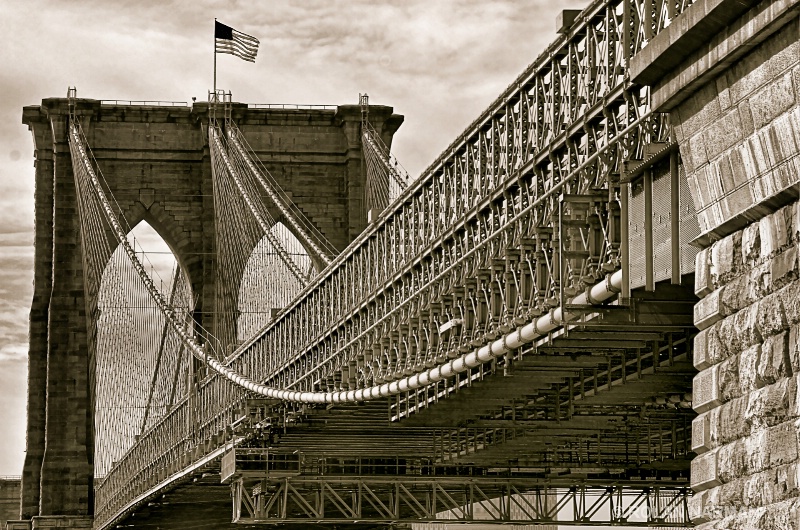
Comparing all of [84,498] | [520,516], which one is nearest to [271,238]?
[520,516]

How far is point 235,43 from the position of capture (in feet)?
251

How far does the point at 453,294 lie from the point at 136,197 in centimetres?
4578

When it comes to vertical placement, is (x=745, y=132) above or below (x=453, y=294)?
below

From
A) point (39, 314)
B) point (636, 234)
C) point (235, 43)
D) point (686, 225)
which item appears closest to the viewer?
point (686, 225)

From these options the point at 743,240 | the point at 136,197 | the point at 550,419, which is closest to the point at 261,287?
the point at 136,197

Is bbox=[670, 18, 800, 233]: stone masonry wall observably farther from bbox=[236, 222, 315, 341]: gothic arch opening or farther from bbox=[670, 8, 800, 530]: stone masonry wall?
bbox=[236, 222, 315, 341]: gothic arch opening

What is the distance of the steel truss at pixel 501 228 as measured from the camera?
2477cm

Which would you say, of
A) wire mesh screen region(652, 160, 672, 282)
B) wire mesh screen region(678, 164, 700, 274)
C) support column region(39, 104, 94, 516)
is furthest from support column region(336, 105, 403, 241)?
wire mesh screen region(678, 164, 700, 274)

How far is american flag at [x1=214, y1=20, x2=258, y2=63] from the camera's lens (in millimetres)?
75688

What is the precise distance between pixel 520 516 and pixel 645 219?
2001 inches

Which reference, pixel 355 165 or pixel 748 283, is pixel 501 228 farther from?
pixel 355 165

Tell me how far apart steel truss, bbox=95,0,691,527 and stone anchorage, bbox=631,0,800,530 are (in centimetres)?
212

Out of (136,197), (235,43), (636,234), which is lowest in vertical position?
(636,234)

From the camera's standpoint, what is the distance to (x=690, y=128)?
19.2 meters
